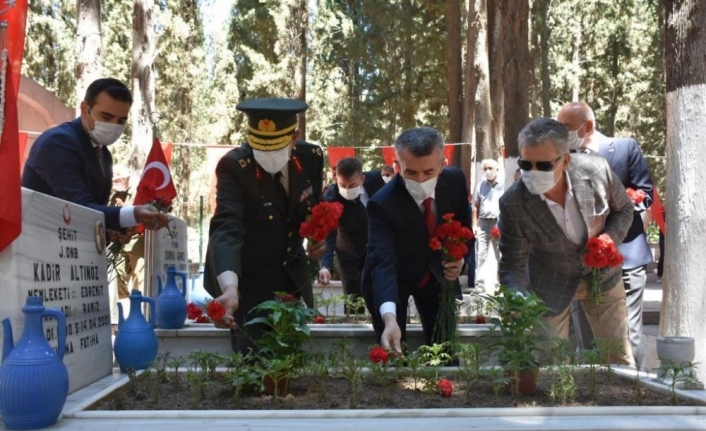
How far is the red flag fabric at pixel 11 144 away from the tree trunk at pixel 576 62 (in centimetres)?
2726

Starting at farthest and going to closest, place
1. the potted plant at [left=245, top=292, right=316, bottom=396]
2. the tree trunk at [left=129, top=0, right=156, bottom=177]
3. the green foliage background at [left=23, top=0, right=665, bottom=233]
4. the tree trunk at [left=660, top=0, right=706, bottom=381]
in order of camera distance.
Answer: the green foliage background at [left=23, top=0, right=665, bottom=233]
the tree trunk at [left=129, top=0, right=156, bottom=177]
the tree trunk at [left=660, top=0, right=706, bottom=381]
the potted plant at [left=245, top=292, right=316, bottom=396]

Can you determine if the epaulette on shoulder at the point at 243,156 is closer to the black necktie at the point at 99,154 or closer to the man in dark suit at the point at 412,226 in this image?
the man in dark suit at the point at 412,226

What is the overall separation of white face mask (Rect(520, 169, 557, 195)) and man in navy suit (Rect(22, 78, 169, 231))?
71.5 inches

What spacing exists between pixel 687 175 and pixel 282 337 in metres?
2.69

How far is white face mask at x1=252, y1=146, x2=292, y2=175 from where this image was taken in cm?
409

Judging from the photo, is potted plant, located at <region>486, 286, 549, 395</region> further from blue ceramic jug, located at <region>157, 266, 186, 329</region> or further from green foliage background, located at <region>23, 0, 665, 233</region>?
green foliage background, located at <region>23, 0, 665, 233</region>

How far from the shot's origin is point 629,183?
16.6 feet

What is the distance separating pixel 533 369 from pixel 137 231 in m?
2.65

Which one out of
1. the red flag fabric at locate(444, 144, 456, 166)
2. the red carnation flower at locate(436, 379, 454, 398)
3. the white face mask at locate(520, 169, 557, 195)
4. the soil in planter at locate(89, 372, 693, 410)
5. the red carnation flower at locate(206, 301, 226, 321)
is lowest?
the soil in planter at locate(89, 372, 693, 410)

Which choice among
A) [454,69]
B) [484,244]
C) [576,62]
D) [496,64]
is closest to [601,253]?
[484,244]

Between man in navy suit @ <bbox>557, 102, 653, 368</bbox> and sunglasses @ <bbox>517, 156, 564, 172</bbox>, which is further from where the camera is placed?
man in navy suit @ <bbox>557, 102, 653, 368</bbox>

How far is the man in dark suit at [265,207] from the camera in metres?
4.01

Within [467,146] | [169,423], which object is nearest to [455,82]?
[467,146]

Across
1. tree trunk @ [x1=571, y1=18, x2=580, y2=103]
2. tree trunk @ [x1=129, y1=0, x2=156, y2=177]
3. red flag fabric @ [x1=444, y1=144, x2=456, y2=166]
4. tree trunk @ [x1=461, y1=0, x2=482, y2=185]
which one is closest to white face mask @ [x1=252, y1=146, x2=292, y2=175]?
tree trunk @ [x1=129, y1=0, x2=156, y2=177]
